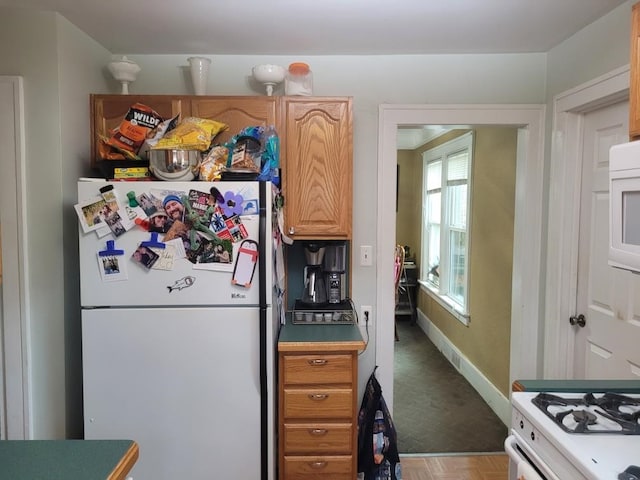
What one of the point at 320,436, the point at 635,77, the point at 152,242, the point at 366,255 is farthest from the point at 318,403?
the point at 635,77

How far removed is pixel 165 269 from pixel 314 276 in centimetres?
90

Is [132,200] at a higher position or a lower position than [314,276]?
higher

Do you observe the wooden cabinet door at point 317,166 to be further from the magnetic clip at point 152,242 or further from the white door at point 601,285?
the white door at point 601,285

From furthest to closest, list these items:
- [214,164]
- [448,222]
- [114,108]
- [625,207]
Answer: [448,222], [114,108], [214,164], [625,207]

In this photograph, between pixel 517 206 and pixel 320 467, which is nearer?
pixel 320 467

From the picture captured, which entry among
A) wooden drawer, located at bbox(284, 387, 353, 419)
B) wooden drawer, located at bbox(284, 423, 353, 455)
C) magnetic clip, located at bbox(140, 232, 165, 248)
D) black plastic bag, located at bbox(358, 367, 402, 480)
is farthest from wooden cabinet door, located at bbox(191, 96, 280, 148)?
black plastic bag, located at bbox(358, 367, 402, 480)

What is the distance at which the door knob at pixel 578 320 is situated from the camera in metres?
2.23

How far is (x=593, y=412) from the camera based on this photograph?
1.35 m

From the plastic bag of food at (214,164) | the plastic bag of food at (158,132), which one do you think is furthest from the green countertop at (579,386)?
the plastic bag of food at (158,132)

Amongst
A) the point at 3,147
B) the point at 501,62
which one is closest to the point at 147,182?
the point at 3,147

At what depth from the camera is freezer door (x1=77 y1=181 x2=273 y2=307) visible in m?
1.83

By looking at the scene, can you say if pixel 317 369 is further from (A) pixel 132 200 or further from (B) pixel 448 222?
(B) pixel 448 222

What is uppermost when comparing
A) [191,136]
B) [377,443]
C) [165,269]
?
[191,136]

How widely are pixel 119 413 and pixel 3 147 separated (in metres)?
1.30
